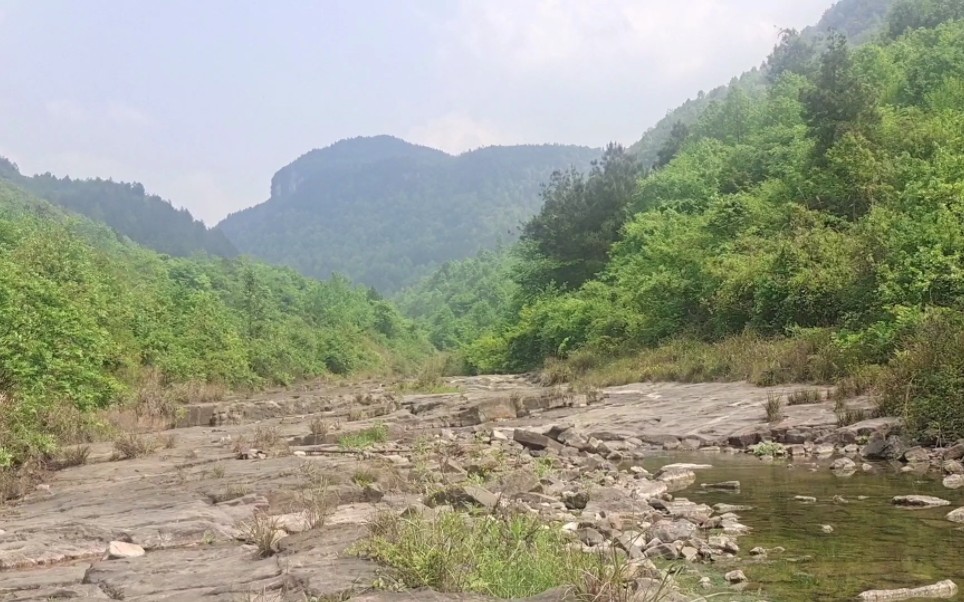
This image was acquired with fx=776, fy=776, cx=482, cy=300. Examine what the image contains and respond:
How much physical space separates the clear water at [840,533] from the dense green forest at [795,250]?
252cm

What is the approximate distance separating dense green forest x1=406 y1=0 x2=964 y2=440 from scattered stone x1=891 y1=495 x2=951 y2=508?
3.41 m

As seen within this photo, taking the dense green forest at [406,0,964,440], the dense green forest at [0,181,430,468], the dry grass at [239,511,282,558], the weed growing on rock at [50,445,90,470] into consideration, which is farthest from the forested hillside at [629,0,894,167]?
the dry grass at [239,511,282,558]

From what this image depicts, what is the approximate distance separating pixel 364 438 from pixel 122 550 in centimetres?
858

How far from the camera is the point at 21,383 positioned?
13.2 m

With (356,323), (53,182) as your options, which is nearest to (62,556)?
(356,323)

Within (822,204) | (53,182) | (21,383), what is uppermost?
(53,182)

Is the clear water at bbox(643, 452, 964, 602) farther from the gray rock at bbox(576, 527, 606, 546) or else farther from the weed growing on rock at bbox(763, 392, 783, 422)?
the weed growing on rock at bbox(763, 392, 783, 422)

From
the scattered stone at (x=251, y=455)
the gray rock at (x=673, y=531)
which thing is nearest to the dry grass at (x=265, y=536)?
the gray rock at (x=673, y=531)

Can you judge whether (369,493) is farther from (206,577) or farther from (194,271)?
(194,271)

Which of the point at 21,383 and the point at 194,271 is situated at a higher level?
the point at 194,271

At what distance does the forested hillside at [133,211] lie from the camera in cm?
14300

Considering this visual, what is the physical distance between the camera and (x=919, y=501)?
29.5 ft

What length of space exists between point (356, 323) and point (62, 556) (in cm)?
7828

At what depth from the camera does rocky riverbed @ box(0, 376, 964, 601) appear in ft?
20.2
